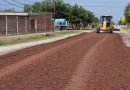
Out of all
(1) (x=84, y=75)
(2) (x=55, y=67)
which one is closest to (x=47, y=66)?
(2) (x=55, y=67)

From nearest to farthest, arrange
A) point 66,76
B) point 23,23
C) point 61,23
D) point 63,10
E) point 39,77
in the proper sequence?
point 39,77 → point 66,76 → point 23,23 → point 61,23 → point 63,10

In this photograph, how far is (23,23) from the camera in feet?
208

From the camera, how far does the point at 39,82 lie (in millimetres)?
11648

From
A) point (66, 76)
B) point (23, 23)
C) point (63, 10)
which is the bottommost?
point (66, 76)

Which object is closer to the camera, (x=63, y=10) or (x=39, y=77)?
(x=39, y=77)

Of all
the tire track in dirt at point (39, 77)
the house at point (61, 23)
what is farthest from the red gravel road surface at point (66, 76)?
the house at point (61, 23)

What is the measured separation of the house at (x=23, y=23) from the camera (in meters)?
55.3

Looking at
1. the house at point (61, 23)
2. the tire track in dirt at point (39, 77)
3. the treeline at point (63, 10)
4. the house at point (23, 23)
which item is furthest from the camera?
the treeline at point (63, 10)

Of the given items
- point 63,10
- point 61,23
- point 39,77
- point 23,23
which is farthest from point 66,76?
point 63,10

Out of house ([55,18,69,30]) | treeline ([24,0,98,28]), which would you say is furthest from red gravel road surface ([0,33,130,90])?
treeline ([24,0,98,28])

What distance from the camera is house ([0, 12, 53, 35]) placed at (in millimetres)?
55312

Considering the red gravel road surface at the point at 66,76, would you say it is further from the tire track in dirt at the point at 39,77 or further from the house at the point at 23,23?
the house at the point at 23,23

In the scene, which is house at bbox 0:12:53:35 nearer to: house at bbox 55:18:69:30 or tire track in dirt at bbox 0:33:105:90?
house at bbox 55:18:69:30

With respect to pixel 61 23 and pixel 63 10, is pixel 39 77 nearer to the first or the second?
pixel 61 23
